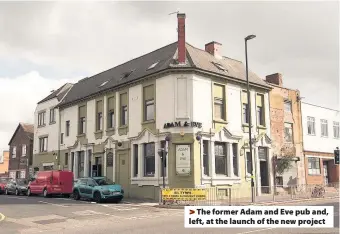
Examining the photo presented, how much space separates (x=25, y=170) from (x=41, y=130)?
711cm

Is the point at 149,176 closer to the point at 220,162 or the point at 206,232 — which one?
the point at 220,162

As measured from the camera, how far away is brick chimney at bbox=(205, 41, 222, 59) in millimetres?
31720

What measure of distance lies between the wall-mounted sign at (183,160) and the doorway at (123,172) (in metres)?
5.18

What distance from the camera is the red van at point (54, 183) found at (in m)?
28.7

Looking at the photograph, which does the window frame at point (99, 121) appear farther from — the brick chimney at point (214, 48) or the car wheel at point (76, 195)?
the brick chimney at point (214, 48)

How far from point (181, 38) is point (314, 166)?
62.0 ft

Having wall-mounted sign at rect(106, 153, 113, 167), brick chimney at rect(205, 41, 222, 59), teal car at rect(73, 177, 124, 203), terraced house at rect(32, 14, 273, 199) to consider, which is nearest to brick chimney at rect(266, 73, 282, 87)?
terraced house at rect(32, 14, 273, 199)

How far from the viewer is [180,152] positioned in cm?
2572

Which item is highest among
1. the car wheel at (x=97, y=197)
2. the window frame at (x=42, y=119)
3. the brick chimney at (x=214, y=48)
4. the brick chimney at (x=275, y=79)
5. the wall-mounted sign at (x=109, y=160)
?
the brick chimney at (x=214, y=48)

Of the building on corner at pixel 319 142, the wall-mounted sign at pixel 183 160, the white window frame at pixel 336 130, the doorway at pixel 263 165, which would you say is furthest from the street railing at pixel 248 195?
the white window frame at pixel 336 130

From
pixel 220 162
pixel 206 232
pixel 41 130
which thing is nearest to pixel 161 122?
pixel 220 162

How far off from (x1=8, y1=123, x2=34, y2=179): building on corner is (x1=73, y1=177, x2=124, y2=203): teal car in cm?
2209

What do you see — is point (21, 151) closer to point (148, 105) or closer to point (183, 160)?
point (148, 105)

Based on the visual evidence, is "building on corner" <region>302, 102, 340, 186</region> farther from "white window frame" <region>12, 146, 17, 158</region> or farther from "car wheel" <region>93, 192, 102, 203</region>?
Answer: "white window frame" <region>12, 146, 17, 158</region>
